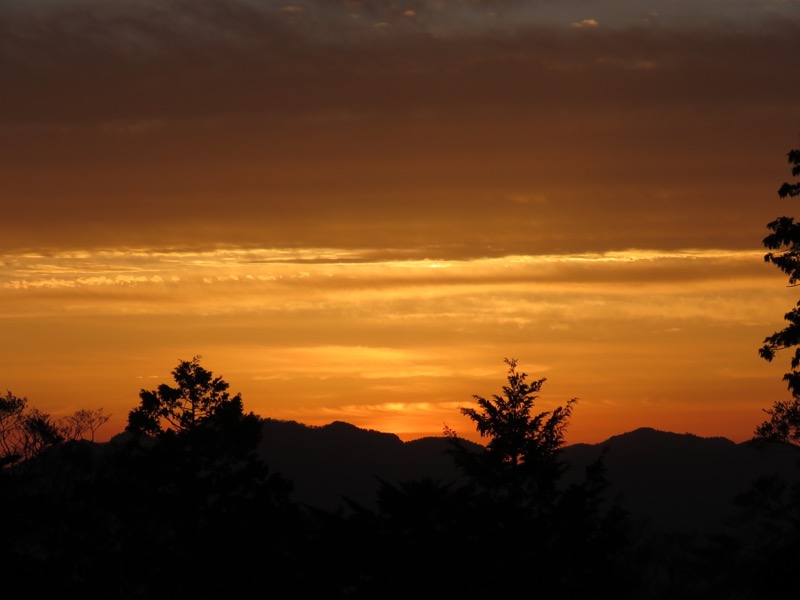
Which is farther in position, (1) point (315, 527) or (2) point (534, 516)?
(2) point (534, 516)

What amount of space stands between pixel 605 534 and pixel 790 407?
1009cm

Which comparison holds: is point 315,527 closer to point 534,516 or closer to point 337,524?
point 337,524

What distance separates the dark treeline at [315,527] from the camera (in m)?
28.3

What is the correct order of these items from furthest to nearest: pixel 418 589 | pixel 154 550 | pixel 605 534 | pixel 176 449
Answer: pixel 176 449
pixel 154 550
pixel 605 534
pixel 418 589

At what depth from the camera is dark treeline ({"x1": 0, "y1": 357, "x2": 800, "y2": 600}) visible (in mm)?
28297

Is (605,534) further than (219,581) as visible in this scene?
Yes

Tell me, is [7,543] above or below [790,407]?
below

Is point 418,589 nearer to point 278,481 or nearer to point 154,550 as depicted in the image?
point 154,550

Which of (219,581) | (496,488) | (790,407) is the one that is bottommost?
(219,581)

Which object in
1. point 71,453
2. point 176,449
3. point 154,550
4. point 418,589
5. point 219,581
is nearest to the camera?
point 418,589

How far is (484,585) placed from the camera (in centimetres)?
2817

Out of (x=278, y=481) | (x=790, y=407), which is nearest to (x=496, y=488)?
(x=790, y=407)

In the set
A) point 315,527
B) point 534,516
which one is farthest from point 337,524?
point 534,516

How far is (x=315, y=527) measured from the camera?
109ft
